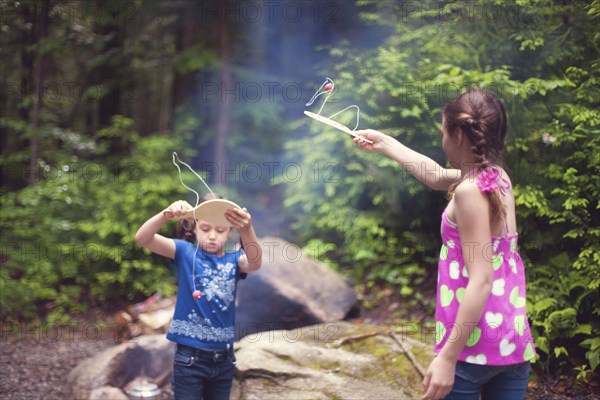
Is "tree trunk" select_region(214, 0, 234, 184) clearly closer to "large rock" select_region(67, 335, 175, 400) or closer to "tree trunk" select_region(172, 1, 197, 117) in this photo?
"tree trunk" select_region(172, 1, 197, 117)

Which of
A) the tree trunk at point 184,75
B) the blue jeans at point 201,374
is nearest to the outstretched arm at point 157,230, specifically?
the blue jeans at point 201,374

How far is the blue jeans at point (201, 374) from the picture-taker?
290cm

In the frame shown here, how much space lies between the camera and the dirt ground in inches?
157

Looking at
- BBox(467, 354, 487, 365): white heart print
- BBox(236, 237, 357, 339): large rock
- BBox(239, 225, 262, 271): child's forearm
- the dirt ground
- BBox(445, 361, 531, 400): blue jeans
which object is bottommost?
the dirt ground

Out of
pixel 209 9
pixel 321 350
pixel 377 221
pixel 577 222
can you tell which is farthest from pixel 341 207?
pixel 209 9

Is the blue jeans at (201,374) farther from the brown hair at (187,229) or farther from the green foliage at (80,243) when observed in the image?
the green foliage at (80,243)

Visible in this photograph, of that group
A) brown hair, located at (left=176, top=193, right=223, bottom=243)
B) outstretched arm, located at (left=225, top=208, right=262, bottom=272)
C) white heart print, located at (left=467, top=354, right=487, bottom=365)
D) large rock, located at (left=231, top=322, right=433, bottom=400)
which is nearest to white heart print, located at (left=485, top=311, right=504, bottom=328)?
white heart print, located at (left=467, top=354, right=487, bottom=365)

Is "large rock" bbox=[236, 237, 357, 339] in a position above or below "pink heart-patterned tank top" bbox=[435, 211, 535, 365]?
below

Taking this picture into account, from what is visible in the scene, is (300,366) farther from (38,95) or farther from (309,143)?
(38,95)

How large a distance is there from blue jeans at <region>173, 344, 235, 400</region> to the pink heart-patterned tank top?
137cm

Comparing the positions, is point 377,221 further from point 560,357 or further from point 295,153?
point 560,357

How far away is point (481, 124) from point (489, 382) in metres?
0.98

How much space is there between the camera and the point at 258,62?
34.2 ft

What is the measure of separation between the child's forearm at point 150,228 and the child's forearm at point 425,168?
1258 millimetres
